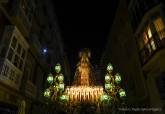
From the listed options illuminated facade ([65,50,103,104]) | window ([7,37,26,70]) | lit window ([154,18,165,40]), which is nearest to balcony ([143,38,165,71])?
lit window ([154,18,165,40])

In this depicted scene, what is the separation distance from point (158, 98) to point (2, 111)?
11432 millimetres

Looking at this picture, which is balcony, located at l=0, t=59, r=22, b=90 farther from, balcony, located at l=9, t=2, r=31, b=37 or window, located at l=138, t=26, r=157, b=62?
window, located at l=138, t=26, r=157, b=62

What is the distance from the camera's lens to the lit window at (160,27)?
1207cm

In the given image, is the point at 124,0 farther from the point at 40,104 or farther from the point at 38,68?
the point at 40,104

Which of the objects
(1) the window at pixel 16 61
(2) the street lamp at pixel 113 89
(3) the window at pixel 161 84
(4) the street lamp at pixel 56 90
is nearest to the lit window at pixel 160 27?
(3) the window at pixel 161 84

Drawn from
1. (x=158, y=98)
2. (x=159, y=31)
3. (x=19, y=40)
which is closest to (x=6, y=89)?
(x=19, y=40)

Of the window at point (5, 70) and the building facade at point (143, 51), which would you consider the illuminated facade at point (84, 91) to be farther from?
the building facade at point (143, 51)

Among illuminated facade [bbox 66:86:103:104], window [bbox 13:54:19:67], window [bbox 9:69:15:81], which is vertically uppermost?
window [bbox 13:54:19:67]

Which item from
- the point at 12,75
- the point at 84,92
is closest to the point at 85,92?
the point at 84,92

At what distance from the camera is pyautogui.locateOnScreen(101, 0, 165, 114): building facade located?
1227 cm

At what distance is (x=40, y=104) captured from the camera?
14.8 meters

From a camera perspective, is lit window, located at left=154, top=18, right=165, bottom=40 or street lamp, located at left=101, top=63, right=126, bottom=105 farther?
lit window, located at left=154, top=18, right=165, bottom=40

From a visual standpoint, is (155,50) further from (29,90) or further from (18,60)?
(29,90)

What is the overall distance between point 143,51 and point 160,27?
2.98 metres
